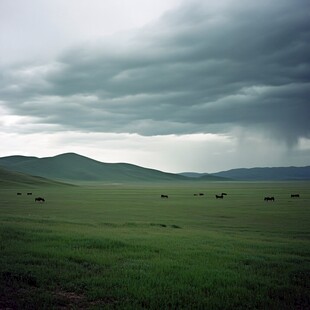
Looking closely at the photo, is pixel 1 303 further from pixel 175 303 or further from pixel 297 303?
pixel 297 303

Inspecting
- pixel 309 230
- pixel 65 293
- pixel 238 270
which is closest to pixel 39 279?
pixel 65 293

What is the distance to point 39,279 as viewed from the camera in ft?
37.6

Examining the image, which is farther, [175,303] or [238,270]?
[238,270]

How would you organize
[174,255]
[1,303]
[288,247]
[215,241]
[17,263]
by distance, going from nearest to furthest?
[1,303], [17,263], [174,255], [288,247], [215,241]

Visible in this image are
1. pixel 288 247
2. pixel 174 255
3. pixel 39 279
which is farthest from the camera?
pixel 288 247

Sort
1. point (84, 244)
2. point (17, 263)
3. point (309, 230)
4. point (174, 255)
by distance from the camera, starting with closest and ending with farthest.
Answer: point (17, 263) → point (174, 255) → point (84, 244) → point (309, 230)

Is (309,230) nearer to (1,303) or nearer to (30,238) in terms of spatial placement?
(30,238)

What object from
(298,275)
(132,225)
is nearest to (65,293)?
(298,275)

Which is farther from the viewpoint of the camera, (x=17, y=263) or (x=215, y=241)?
(x=215, y=241)

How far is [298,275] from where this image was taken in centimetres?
1300

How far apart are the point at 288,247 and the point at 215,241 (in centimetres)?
394

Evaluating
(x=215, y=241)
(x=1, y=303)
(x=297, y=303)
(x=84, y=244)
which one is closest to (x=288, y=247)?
(x=215, y=241)

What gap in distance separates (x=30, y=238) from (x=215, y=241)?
1018cm

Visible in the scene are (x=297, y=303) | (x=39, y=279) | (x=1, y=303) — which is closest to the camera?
(x=1, y=303)
